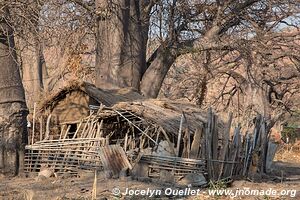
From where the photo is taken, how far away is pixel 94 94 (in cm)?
1246

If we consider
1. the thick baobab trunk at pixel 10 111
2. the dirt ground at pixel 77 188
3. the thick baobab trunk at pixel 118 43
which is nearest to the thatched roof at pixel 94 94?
the thick baobab trunk at pixel 118 43

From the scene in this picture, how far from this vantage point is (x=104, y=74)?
46.9ft

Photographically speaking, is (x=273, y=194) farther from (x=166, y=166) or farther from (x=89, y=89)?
(x=89, y=89)

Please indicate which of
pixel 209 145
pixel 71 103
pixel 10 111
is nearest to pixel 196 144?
pixel 209 145

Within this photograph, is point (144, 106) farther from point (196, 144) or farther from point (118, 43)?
point (118, 43)

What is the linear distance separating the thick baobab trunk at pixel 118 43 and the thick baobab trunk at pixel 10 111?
357 cm

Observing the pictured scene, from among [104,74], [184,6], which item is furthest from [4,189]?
[184,6]

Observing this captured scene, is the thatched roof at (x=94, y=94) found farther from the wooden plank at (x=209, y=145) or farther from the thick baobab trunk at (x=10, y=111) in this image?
the wooden plank at (x=209, y=145)

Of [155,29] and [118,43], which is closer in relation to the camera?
[118,43]

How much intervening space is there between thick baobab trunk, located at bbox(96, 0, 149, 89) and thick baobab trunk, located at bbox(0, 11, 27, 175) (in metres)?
3.57

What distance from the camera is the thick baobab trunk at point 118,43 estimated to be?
14008mm

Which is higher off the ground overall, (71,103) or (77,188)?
(71,103)

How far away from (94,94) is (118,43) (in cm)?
223

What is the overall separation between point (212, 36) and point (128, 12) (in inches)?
93.9
